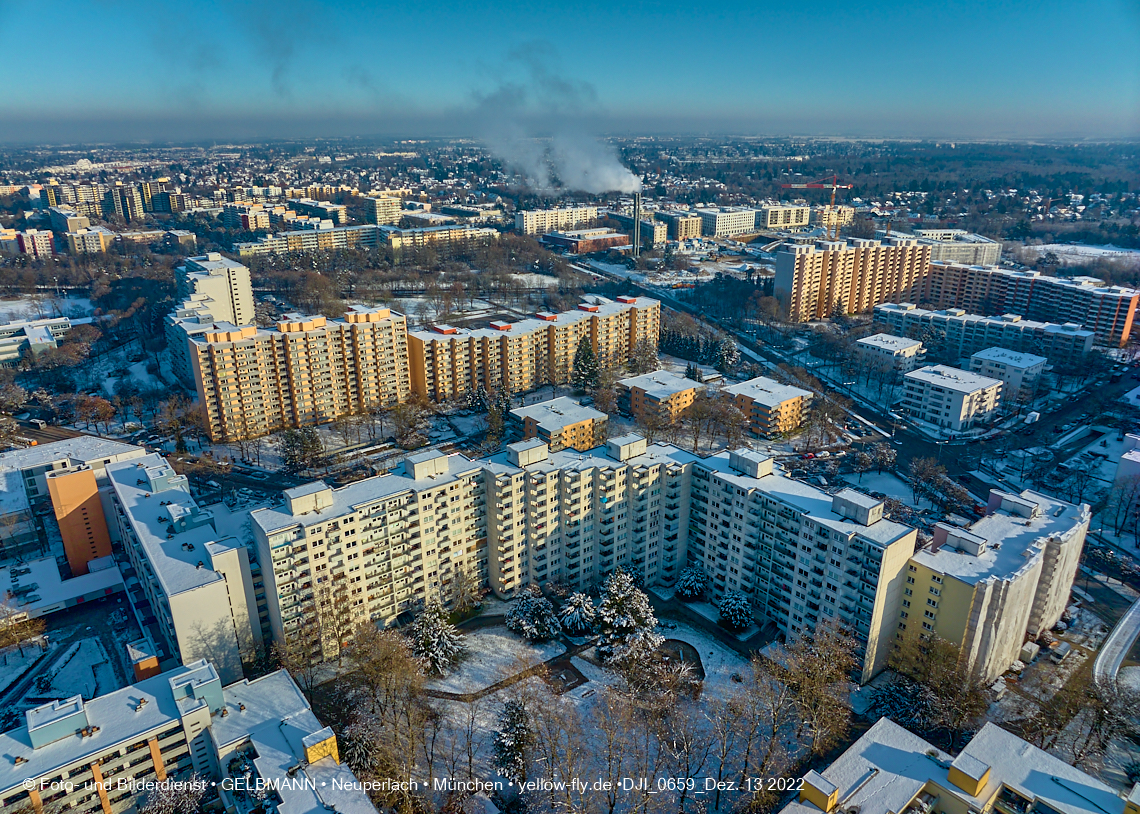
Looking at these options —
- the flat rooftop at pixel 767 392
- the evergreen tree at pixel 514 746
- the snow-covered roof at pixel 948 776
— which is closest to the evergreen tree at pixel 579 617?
the evergreen tree at pixel 514 746

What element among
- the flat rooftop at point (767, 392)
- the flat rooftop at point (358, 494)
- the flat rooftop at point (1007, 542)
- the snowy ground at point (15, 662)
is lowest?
the snowy ground at point (15, 662)

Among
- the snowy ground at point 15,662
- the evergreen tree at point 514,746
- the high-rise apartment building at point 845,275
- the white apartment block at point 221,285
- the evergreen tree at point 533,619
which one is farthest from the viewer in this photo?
the high-rise apartment building at point 845,275

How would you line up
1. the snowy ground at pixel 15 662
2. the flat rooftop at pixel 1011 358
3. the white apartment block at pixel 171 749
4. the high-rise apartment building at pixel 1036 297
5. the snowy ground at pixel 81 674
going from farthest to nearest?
the high-rise apartment building at pixel 1036 297 → the flat rooftop at pixel 1011 358 → the snowy ground at pixel 15 662 → the snowy ground at pixel 81 674 → the white apartment block at pixel 171 749

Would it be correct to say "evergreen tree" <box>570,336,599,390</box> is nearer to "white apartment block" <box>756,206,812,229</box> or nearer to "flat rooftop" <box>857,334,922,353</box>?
"flat rooftop" <box>857,334,922,353</box>

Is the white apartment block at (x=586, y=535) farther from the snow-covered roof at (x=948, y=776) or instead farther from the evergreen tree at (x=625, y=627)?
the snow-covered roof at (x=948, y=776)

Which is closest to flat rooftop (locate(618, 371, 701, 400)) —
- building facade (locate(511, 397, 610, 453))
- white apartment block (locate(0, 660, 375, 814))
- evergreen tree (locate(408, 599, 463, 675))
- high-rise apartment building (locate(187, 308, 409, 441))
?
building facade (locate(511, 397, 610, 453))

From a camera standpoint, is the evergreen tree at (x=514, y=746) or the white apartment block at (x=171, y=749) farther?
the evergreen tree at (x=514, y=746)
